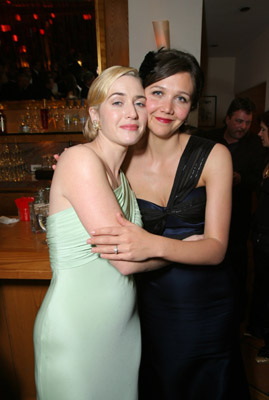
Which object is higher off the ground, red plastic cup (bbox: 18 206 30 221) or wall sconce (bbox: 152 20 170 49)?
wall sconce (bbox: 152 20 170 49)

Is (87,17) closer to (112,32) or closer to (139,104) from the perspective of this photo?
(112,32)

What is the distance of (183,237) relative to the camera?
152 cm

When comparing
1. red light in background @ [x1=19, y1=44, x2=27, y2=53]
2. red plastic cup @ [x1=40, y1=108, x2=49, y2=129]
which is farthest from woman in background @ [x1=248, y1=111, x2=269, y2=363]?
red light in background @ [x1=19, y1=44, x2=27, y2=53]

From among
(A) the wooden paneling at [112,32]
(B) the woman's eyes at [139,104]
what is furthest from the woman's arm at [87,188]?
(A) the wooden paneling at [112,32]

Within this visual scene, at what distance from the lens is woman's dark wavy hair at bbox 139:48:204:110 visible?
4.55 feet

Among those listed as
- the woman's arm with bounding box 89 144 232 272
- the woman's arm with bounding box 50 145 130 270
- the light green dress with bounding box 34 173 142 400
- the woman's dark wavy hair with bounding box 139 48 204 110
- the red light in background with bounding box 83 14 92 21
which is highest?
the red light in background with bounding box 83 14 92 21

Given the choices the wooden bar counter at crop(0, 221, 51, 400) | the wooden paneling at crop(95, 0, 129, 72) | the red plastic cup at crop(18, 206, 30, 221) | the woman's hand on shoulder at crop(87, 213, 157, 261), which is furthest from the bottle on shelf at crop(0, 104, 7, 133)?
the woman's hand on shoulder at crop(87, 213, 157, 261)

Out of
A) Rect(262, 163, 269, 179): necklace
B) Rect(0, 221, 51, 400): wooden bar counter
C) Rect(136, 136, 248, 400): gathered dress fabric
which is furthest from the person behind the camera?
Rect(262, 163, 269, 179): necklace

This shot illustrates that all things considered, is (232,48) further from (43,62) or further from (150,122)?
(150,122)

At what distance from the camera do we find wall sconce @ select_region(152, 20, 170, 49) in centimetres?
325

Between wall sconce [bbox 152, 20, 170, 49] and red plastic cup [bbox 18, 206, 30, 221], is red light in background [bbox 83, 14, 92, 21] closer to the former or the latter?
wall sconce [bbox 152, 20, 170, 49]

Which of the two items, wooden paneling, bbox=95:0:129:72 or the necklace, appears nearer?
the necklace

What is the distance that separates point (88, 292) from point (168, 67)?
1.06 m

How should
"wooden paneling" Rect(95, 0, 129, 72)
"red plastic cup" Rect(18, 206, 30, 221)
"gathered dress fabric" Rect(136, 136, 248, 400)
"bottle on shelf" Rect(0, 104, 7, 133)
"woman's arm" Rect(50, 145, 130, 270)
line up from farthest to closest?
"bottle on shelf" Rect(0, 104, 7, 133)
"wooden paneling" Rect(95, 0, 129, 72)
"red plastic cup" Rect(18, 206, 30, 221)
"gathered dress fabric" Rect(136, 136, 248, 400)
"woman's arm" Rect(50, 145, 130, 270)
